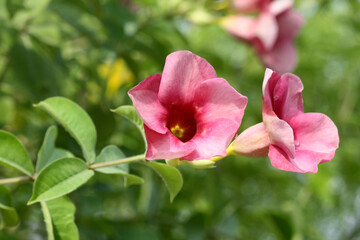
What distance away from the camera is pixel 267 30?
120 centimetres

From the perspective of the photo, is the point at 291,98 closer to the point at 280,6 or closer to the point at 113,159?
the point at 113,159

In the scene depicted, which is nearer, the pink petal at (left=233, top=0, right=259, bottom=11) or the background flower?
the background flower

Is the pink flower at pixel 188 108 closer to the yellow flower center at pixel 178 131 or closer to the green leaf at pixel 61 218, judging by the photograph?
the yellow flower center at pixel 178 131

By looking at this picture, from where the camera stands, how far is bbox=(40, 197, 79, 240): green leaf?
58 cm

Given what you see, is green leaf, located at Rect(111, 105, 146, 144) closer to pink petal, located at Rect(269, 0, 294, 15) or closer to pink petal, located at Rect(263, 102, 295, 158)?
pink petal, located at Rect(263, 102, 295, 158)

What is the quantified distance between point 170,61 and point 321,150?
0.69ft

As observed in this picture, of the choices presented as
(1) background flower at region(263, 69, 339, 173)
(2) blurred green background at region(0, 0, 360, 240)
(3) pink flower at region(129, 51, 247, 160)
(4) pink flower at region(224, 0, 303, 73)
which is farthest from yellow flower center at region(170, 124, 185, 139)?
(4) pink flower at region(224, 0, 303, 73)

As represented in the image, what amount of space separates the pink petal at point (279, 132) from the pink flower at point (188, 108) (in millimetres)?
32

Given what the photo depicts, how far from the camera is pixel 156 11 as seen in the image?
1286 mm

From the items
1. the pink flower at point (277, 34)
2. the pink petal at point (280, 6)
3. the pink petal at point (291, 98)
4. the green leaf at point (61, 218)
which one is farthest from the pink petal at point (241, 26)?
the green leaf at point (61, 218)

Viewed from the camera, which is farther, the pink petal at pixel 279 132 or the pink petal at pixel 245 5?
the pink petal at pixel 245 5

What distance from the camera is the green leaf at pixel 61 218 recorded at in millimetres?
584

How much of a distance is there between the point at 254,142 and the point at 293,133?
0.05 metres

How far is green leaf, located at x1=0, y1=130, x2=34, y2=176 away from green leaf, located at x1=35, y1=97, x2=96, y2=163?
57 mm
